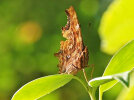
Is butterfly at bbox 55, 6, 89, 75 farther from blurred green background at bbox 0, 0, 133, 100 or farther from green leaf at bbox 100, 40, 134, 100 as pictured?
blurred green background at bbox 0, 0, 133, 100

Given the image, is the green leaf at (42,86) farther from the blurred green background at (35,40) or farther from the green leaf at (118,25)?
the blurred green background at (35,40)

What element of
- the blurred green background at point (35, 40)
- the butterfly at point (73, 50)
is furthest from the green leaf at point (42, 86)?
the blurred green background at point (35, 40)

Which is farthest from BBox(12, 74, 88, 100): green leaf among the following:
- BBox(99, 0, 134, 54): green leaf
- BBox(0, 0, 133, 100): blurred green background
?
BBox(0, 0, 133, 100): blurred green background

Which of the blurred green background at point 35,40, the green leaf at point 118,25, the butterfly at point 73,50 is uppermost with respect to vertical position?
the green leaf at point 118,25

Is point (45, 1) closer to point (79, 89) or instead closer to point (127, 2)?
point (79, 89)

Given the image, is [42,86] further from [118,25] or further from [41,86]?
[118,25]

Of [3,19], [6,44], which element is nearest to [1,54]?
[6,44]

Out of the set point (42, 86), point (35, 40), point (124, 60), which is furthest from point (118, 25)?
point (35, 40)
